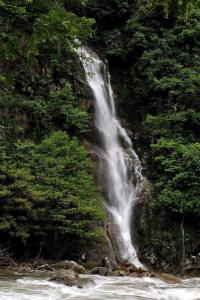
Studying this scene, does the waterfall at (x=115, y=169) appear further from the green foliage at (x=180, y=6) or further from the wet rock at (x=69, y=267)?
the green foliage at (x=180, y=6)

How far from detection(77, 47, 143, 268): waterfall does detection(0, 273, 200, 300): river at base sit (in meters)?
4.47

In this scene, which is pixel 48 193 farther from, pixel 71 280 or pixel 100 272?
pixel 71 280

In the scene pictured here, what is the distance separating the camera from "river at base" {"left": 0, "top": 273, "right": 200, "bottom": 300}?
7.95 meters

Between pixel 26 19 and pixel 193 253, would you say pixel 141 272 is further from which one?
pixel 26 19

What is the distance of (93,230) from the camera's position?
46.6 ft

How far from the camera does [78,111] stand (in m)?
17.8

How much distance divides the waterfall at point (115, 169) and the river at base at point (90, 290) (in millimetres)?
4472

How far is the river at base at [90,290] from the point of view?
7.95 metres

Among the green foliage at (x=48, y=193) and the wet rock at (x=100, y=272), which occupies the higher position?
the green foliage at (x=48, y=193)

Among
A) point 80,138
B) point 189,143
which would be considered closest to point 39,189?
point 80,138

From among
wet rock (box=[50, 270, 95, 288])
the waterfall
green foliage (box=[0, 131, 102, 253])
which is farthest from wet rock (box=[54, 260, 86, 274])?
the waterfall

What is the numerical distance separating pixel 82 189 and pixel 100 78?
8043 millimetres

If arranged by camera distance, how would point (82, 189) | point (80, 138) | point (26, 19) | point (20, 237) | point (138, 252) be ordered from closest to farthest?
point (26, 19) < point (20, 237) < point (82, 189) < point (138, 252) < point (80, 138)

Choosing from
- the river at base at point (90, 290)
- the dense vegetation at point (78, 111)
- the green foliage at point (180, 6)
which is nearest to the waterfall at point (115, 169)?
the dense vegetation at point (78, 111)
